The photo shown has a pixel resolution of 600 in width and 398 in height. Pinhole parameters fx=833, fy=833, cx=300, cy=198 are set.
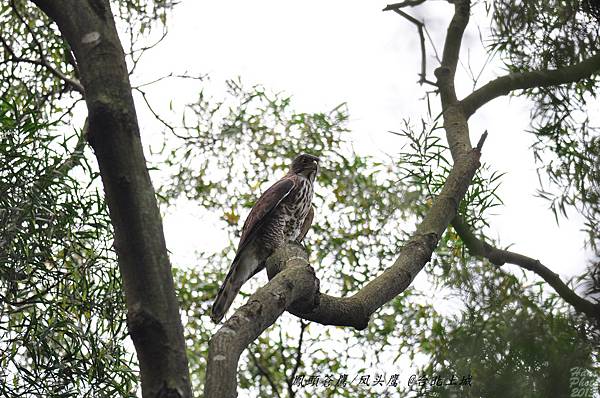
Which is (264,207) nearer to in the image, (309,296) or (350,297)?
(350,297)

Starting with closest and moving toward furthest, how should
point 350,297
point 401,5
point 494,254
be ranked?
point 350,297 → point 494,254 → point 401,5

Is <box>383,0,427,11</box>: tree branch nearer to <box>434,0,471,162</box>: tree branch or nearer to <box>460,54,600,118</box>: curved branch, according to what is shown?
<box>434,0,471,162</box>: tree branch

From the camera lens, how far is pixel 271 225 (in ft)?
14.3

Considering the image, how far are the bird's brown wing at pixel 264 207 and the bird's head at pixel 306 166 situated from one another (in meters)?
0.16

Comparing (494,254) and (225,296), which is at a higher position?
(225,296)

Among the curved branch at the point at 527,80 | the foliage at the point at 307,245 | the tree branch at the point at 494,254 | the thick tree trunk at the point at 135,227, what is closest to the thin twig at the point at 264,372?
the foliage at the point at 307,245

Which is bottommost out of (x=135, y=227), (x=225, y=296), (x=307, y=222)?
(x=135, y=227)

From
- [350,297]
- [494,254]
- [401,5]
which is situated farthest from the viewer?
[401,5]

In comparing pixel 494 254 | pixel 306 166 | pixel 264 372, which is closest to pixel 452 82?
pixel 494 254

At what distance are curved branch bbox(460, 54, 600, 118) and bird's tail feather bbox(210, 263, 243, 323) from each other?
140cm

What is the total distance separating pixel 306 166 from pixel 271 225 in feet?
1.81

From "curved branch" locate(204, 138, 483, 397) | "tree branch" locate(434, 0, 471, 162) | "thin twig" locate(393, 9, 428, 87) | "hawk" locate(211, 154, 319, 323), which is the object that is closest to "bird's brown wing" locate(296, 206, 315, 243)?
"hawk" locate(211, 154, 319, 323)

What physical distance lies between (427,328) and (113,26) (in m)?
3.57

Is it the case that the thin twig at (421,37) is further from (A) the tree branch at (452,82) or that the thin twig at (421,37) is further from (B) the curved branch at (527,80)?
(B) the curved branch at (527,80)
